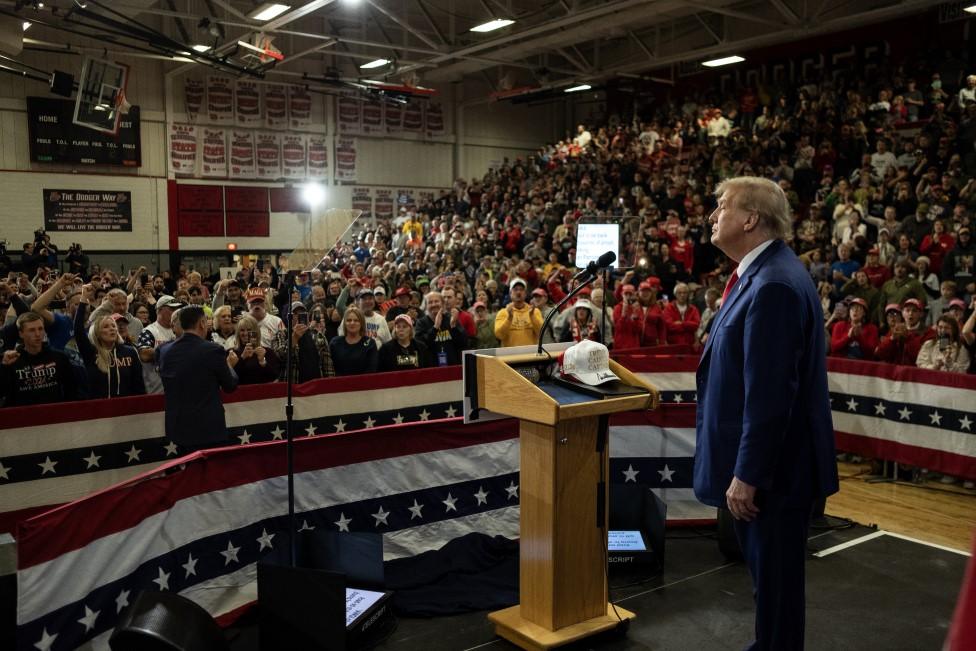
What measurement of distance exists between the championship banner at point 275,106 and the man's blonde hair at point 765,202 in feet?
68.8

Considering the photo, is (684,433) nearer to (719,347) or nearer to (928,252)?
(719,347)

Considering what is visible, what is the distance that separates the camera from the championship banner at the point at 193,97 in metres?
20.7

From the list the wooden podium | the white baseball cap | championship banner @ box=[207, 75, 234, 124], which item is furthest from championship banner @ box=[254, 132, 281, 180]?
the white baseball cap

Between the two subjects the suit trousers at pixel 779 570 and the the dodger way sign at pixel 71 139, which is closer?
the suit trousers at pixel 779 570

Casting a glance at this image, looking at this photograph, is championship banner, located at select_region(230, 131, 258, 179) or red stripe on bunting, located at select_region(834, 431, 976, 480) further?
championship banner, located at select_region(230, 131, 258, 179)

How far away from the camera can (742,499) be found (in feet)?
8.38

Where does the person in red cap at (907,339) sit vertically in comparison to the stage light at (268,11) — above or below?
below

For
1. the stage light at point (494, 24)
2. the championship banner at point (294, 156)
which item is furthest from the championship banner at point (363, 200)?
the stage light at point (494, 24)

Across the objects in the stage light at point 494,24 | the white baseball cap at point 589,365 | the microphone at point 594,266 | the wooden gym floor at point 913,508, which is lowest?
the wooden gym floor at point 913,508

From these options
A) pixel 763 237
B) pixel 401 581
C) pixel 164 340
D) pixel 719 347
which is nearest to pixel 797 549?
pixel 719 347

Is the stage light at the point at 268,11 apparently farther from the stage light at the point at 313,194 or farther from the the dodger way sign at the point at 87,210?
the stage light at the point at 313,194

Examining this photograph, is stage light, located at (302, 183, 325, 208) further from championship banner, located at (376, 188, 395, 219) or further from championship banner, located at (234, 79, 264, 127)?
championship banner, located at (234, 79, 264, 127)

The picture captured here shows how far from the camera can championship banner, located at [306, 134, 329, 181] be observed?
893 inches

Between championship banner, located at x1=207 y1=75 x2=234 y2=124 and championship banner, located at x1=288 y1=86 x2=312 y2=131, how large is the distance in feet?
5.22
